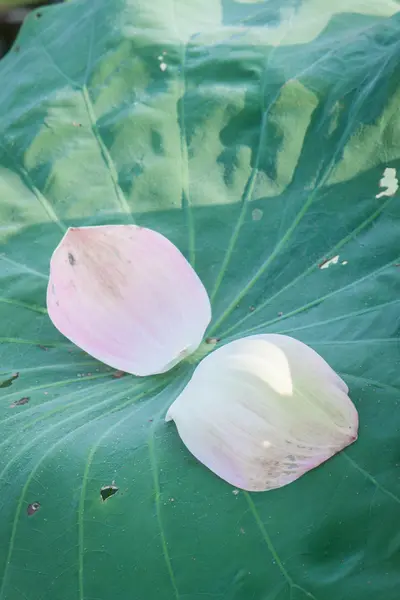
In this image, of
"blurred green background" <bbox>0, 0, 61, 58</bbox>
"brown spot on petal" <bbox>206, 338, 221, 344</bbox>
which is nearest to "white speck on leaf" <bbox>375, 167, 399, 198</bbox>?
"brown spot on petal" <bbox>206, 338, 221, 344</bbox>

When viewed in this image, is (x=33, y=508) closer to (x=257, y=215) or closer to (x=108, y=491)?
(x=108, y=491)

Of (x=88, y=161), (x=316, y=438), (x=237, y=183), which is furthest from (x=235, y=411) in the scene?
(x=88, y=161)

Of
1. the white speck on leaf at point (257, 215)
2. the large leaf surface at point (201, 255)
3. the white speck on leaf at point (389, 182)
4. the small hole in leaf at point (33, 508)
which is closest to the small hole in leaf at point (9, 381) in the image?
the large leaf surface at point (201, 255)

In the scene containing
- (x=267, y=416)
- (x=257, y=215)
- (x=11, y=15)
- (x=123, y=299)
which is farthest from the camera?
(x=11, y=15)

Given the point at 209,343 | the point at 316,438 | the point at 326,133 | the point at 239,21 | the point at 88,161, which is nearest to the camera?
the point at 316,438

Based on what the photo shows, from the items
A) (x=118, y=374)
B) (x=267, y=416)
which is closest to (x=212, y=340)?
(x=118, y=374)

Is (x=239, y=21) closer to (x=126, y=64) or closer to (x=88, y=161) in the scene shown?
(x=126, y=64)
